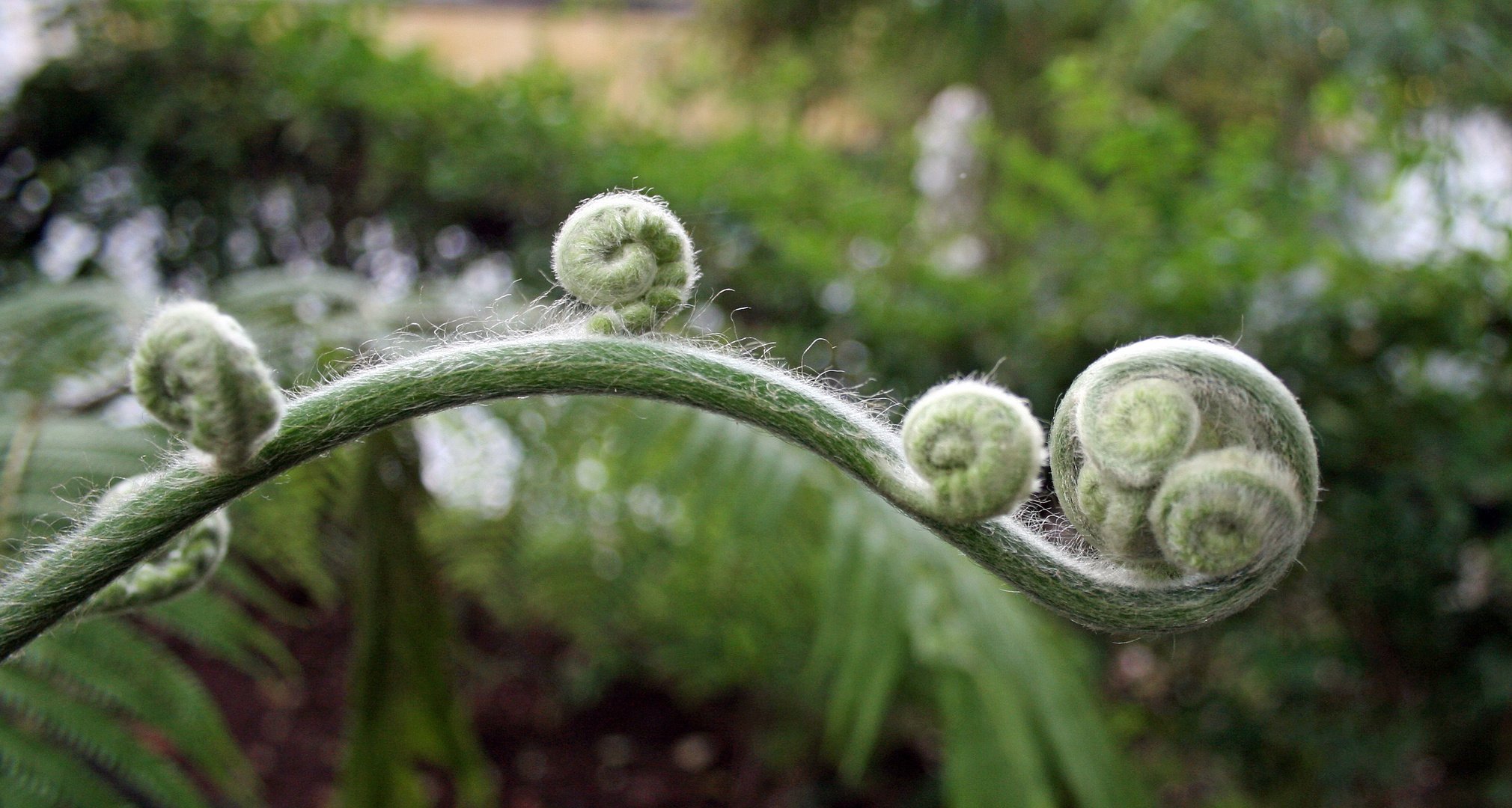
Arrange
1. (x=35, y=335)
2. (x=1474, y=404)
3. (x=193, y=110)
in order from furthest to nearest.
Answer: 1. (x=193, y=110)
2. (x=1474, y=404)
3. (x=35, y=335)

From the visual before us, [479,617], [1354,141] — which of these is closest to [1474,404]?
[1354,141]

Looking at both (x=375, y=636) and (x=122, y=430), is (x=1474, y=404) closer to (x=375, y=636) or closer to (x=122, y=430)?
(x=375, y=636)

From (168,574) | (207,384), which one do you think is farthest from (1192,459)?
(168,574)

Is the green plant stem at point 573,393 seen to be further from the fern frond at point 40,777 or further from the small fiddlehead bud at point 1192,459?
the fern frond at point 40,777

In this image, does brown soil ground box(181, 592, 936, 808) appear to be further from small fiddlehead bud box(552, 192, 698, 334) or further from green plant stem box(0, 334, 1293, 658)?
small fiddlehead bud box(552, 192, 698, 334)

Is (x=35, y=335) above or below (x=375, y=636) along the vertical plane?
above

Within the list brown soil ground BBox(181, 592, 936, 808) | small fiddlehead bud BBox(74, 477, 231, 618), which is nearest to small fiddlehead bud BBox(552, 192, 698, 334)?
small fiddlehead bud BBox(74, 477, 231, 618)
